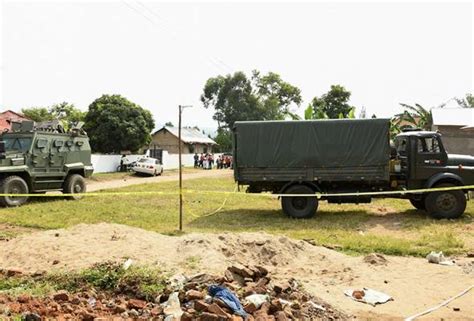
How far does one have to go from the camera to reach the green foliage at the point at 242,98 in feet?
176

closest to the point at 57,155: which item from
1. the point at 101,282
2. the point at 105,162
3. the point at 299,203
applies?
the point at 299,203

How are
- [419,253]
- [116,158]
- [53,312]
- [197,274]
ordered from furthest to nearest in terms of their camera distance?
[116,158] → [419,253] → [197,274] → [53,312]

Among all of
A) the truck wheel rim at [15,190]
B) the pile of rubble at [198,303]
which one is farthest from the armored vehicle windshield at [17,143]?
the pile of rubble at [198,303]

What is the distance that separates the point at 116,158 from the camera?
32.8 meters

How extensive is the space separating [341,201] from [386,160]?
1.54 m

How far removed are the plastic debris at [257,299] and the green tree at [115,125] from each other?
1162 inches

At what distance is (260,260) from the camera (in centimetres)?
754

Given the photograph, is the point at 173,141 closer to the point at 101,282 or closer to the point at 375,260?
the point at 375,260

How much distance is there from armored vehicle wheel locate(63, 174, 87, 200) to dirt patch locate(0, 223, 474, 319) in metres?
7.95

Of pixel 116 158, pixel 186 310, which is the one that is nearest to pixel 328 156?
pixel 186 310

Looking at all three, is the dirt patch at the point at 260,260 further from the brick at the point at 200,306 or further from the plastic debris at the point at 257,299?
the brick at the point at 200,306

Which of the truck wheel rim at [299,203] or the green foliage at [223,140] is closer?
the truck wheel rim at [299,203]

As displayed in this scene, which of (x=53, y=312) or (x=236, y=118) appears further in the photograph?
(x=236, y=118)

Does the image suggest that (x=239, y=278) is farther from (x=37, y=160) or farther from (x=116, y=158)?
(x=116, y=158)
